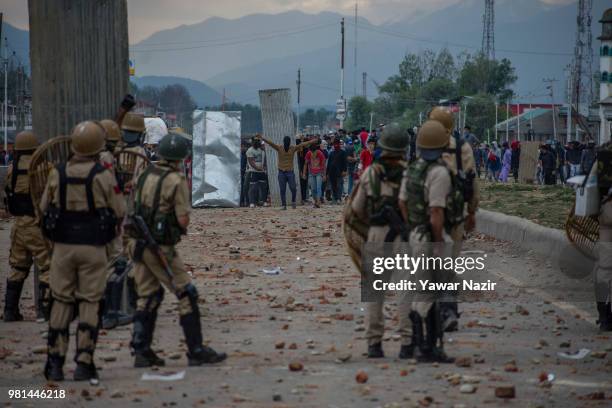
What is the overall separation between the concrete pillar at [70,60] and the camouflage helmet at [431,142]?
14.9 ft

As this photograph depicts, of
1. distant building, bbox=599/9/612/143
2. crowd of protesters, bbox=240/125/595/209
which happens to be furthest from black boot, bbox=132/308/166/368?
distant building, bbox=599/9/612/143

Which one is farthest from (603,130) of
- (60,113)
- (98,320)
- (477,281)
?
(98,320)

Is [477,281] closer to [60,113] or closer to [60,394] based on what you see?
[60,113]

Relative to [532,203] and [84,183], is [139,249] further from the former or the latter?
[532,203]

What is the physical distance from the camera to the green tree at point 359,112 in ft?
490

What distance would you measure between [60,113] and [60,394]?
15.4ft

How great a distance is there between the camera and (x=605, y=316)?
34.2ft

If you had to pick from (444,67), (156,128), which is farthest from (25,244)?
(444,67)

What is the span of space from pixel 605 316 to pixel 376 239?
8.51ft

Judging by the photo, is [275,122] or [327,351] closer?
[327,351]

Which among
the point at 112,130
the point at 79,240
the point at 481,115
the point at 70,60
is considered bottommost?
the point at 79,240

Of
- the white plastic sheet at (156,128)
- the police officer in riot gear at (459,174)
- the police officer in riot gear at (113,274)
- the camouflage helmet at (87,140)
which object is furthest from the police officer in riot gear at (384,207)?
the white plastic sheet at (156,128)

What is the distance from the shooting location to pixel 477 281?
14.1 m

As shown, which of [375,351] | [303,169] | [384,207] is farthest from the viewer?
[303,169]
